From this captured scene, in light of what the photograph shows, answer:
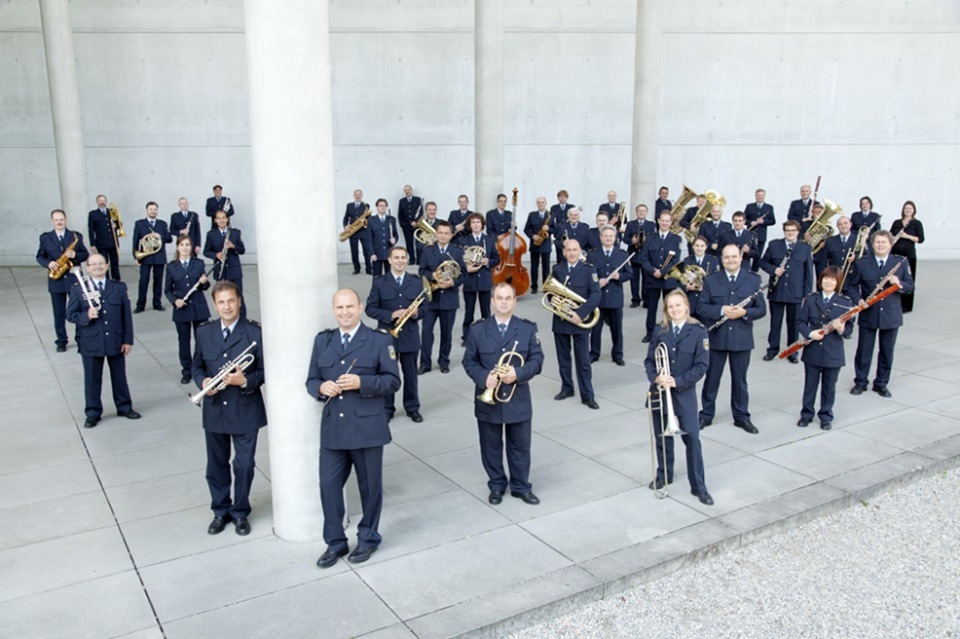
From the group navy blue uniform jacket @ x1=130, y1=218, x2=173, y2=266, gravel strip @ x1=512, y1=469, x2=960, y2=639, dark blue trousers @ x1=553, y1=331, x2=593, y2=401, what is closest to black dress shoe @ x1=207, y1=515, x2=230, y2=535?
gravel strip @ x1=512, y1=469, x2=960, y2=639

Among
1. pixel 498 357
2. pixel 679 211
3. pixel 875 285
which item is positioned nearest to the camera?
pixel 498 357

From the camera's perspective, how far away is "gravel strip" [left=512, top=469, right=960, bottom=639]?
5.51m

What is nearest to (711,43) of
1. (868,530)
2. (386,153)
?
(386,153)

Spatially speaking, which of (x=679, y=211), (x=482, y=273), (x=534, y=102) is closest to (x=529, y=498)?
(x=482, y=273)

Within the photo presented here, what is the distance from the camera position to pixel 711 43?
2159cm

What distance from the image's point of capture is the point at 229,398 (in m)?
6.39

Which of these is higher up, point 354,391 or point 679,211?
point 679,211

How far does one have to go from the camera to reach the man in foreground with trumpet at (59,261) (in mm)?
12453

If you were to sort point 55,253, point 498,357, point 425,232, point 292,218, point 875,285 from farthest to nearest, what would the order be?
point 425,232, point 55,253, point 875,285, point 498,357, point 292,218

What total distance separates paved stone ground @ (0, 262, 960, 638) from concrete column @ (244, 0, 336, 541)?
691mm

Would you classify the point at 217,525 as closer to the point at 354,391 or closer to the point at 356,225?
the point at 354,391

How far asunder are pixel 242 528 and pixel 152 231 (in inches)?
423

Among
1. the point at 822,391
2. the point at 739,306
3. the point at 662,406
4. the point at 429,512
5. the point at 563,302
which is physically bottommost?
the point at 429,512

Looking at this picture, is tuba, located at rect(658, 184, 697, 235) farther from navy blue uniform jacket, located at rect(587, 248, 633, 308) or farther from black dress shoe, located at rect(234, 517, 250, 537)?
black dress shoe, located at rect(234, 517, 250, 537)
